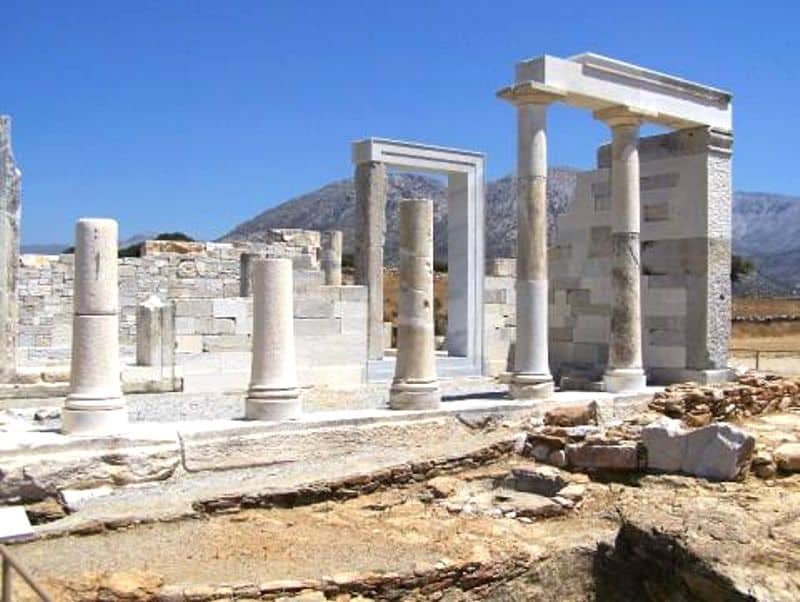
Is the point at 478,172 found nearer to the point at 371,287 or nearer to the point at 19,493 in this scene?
the point at 371,287

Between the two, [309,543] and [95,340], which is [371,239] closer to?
[95,340]

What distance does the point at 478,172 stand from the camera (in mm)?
20344

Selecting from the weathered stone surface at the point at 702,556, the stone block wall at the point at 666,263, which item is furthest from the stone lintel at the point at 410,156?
the weathered stone surface at the point at 702,556

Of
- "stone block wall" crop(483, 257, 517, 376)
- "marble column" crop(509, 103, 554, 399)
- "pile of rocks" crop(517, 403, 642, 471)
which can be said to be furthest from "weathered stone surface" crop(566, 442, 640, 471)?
"stone block wall" crop(483, 257, 517, 376)

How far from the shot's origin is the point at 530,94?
46.0 ft

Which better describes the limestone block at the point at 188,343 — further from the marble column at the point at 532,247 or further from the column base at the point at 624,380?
the column base at the point at 624,380

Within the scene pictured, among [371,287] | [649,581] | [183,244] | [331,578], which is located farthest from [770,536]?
[183,244]

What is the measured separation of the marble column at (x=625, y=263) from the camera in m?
15.0

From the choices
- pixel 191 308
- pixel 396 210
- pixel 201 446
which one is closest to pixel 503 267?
pixel 191 308

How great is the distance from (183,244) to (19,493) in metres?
18.7

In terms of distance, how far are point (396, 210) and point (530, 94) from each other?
50390mm

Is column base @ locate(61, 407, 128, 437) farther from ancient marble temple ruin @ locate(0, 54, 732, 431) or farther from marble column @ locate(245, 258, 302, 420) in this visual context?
marble column @ locate(245, 258, 302, 420)

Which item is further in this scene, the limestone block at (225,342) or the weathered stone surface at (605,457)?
the limestone block at (225,342)

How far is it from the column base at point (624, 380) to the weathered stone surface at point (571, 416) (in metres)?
2.10
